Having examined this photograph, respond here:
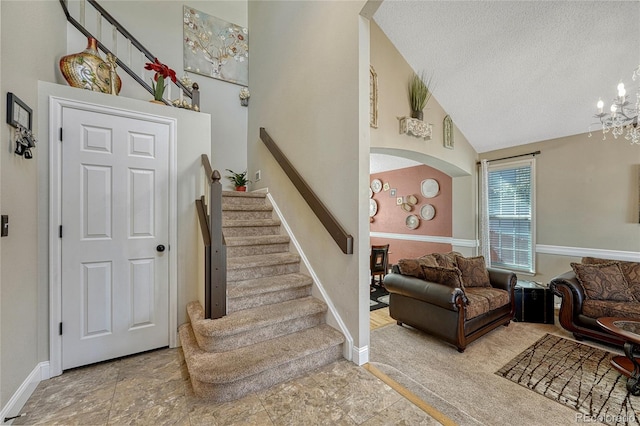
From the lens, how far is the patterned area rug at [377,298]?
4.11 m

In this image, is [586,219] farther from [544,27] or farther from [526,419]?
[526,419]

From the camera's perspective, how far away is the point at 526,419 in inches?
68.6

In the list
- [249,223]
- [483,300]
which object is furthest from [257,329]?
[483,300]

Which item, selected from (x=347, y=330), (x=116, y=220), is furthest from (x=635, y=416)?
(x=116, y=220)

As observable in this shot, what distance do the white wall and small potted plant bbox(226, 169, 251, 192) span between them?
0.10 meters

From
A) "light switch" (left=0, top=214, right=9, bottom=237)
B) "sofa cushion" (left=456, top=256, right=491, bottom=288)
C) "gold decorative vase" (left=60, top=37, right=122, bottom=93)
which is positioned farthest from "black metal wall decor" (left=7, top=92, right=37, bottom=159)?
"sofa cushion" (left=456, top=256, right=491, bottom=288)

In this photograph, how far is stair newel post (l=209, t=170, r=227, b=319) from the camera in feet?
6.36

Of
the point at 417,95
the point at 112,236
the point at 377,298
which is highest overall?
the point at 417,95

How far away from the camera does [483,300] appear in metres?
2.85

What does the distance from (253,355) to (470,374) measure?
192 centimetres

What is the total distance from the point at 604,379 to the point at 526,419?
1.08 metres

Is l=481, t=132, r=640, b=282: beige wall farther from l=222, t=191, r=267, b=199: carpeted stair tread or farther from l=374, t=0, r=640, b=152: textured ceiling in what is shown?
l=222, t=191, r=267, b=199: carpeted stair tread

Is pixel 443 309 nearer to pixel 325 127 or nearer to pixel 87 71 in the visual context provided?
pixel 325 127

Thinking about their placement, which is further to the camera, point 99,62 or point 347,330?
point 99,62
